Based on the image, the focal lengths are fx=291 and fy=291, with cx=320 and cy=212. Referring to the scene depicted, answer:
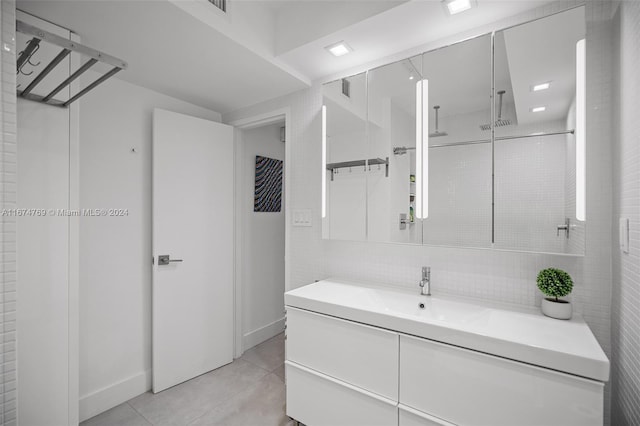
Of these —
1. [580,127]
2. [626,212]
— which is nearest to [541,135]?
[580,127]

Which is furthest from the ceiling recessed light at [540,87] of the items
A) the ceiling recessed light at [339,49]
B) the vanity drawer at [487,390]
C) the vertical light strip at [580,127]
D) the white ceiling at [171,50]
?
the white ceiling at [171,50]

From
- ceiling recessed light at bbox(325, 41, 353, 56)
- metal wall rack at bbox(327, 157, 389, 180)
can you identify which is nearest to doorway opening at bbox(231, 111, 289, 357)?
metal wall rack at bbox(327, 157, 389, 180)

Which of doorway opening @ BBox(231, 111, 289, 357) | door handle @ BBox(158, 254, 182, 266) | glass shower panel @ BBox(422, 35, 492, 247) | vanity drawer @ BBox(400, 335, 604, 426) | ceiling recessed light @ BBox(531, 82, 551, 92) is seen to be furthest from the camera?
doorway opening @ BBox(231, 111, 289, 357)

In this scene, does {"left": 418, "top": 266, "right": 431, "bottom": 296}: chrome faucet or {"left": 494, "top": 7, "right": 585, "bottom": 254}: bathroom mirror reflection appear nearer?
{"left": 494, "top": 7, "right": 585, "bottom": 254}: bathroom mirror reflection

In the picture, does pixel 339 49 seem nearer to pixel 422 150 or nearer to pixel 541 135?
pixel 422 150

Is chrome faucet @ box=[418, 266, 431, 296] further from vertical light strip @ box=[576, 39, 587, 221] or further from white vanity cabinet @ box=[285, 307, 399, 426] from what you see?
vertical light strip @ box=[576, 39, 587, 221]

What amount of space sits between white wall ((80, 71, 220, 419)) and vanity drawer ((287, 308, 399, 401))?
1.26 meters

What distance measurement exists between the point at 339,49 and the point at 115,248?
2.00 metres

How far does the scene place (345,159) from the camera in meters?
2.00

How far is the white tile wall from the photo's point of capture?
3.30 feet

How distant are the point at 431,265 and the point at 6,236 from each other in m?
1.94

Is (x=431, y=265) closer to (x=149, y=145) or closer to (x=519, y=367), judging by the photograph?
(x=519, y=367)

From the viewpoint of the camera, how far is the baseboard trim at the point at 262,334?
285 cm

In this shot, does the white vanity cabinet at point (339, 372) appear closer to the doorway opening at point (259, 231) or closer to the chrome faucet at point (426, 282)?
the chrome faucet at point (426, 282)
